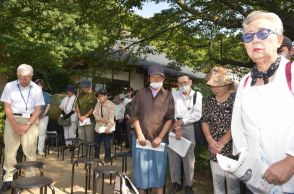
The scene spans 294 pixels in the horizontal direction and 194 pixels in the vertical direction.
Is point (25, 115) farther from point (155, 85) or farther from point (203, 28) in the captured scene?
point (203, 28)

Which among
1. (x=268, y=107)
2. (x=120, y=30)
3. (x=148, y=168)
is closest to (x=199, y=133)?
(x=148, y=168)

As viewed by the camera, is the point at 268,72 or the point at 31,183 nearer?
the point at 268,72

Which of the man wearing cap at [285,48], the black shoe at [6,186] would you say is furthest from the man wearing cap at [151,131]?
the black shoe at [6,186]

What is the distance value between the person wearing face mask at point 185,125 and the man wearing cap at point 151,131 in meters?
0.66

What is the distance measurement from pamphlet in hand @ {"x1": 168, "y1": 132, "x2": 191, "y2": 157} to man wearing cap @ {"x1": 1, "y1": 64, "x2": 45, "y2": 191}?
2.25 m

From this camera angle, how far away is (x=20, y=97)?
5.45m

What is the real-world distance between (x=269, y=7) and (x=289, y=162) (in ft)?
20.9

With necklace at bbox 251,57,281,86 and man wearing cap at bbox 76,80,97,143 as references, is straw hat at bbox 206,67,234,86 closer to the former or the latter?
necklace at bbox 251,57,281,86

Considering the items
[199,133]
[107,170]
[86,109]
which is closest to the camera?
[107,170]

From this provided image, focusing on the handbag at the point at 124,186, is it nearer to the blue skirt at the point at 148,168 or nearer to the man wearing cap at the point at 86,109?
the blue skirt at the point at 148,168

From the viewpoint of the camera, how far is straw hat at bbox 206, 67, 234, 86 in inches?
167

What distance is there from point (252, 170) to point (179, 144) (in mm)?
3359

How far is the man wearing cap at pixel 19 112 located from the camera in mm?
5383

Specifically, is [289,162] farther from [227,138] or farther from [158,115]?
[158,115]
